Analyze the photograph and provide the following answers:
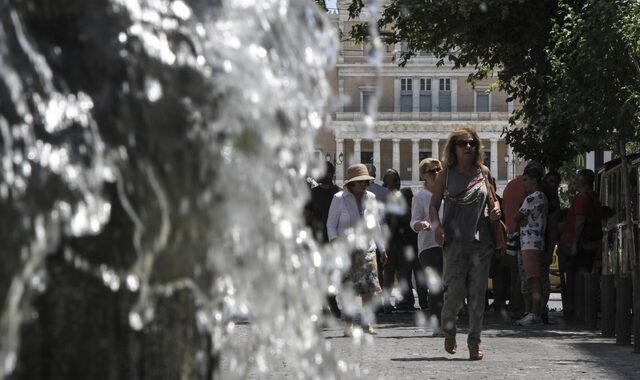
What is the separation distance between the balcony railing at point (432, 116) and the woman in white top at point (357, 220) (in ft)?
351

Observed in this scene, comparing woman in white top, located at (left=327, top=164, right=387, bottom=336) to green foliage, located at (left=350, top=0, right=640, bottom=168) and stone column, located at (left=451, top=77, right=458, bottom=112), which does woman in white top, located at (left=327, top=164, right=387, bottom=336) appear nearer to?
green foliage, located at (left=350, top=0, right=640, bottom=168)

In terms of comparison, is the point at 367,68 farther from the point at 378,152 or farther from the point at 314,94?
the point at 314,94

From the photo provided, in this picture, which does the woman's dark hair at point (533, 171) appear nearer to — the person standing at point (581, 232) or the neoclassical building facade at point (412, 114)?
the person standing at point (581, 232)

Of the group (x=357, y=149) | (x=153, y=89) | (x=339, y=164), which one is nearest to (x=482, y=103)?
(x=357, y=149)

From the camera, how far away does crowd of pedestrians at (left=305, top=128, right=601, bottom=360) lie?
11.6 metres

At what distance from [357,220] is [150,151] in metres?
10.6

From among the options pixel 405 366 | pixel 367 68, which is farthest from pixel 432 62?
pixel 405 366

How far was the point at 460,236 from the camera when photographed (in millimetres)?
11508

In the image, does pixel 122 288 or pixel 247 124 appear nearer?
pixel 122 288

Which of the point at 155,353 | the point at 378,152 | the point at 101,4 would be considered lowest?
the point at 155,353

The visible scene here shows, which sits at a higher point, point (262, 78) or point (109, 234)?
point (262, 78)

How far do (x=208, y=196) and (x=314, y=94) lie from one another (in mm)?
612

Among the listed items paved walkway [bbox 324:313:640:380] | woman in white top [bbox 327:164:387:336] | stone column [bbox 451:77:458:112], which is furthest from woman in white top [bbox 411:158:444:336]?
stone column [bbox 451:77:458:112]

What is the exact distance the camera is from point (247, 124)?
12.8ft
